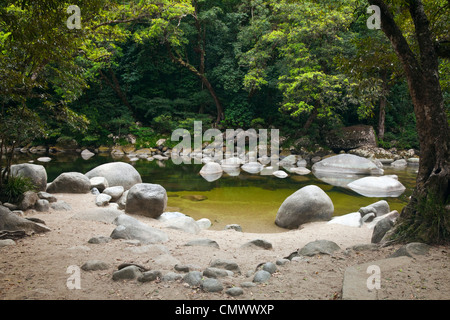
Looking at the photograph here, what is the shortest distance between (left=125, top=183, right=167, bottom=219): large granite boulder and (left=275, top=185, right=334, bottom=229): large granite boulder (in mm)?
2688

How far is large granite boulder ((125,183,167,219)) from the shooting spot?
7.06 metres

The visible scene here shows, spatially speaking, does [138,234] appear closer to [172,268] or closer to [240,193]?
[172,268]

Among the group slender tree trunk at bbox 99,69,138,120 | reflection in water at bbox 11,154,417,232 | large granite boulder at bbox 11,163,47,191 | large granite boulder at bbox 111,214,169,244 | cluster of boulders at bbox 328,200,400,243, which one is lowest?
reflection in water at bbox 11,154,417,232

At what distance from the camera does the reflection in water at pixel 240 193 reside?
795 centimetres

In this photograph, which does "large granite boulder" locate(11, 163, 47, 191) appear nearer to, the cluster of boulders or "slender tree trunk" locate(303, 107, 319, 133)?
the cluster of boulders

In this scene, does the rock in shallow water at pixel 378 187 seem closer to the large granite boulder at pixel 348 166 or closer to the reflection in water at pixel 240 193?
the reflection in water at pixel 240 193

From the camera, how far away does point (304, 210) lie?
7199mm

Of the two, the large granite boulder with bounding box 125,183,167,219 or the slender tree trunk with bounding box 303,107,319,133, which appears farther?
the slender tree trunk with bounding box 303,107,319,133

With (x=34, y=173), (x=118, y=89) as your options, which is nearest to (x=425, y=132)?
(x=34, y=173)

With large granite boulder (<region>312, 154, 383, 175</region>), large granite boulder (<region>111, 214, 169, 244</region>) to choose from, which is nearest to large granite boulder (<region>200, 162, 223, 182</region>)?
large granite boulder (<region>312, 154, 383, 175</region>)

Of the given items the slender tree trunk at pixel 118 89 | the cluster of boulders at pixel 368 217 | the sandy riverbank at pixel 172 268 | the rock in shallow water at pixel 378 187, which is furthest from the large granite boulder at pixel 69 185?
the slender tree trunk at pixel 118 89

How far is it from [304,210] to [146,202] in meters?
3.48
